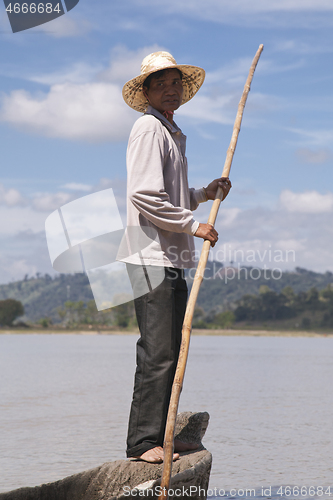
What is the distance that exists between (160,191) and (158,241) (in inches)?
13.4

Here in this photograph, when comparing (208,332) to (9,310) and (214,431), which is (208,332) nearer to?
(9,310)

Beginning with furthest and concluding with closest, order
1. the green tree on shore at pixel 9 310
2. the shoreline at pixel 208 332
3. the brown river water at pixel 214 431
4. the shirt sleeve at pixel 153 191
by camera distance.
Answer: the green tree on shore at pixel 9 310 < the shoreline at pixel 208 332 < the brown river water at pixel 214 431 < the shirt sleeve at pixel 153 191

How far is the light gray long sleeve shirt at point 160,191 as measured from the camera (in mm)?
3709

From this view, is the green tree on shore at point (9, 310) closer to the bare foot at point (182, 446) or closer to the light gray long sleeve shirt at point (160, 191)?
the bare foot at point (182, 446)

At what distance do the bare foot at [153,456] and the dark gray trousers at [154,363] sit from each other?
3 cm

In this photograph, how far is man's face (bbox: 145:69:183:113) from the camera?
401 cm

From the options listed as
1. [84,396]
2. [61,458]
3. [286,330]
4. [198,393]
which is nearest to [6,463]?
[61,458]

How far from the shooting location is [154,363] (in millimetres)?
3779

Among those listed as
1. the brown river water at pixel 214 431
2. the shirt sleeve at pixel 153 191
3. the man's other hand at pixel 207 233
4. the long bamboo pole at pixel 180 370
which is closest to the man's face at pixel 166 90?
the shirt sleeve at pixel 153 191

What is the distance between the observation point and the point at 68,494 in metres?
4.21

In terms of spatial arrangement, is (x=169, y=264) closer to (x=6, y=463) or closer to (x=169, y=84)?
(x=169, y=84)

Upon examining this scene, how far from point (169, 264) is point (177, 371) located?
2.24ft

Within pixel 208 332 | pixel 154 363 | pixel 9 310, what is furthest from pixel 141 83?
pixel 9 310

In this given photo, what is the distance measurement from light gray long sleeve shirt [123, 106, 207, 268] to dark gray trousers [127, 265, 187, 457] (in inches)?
5.8
